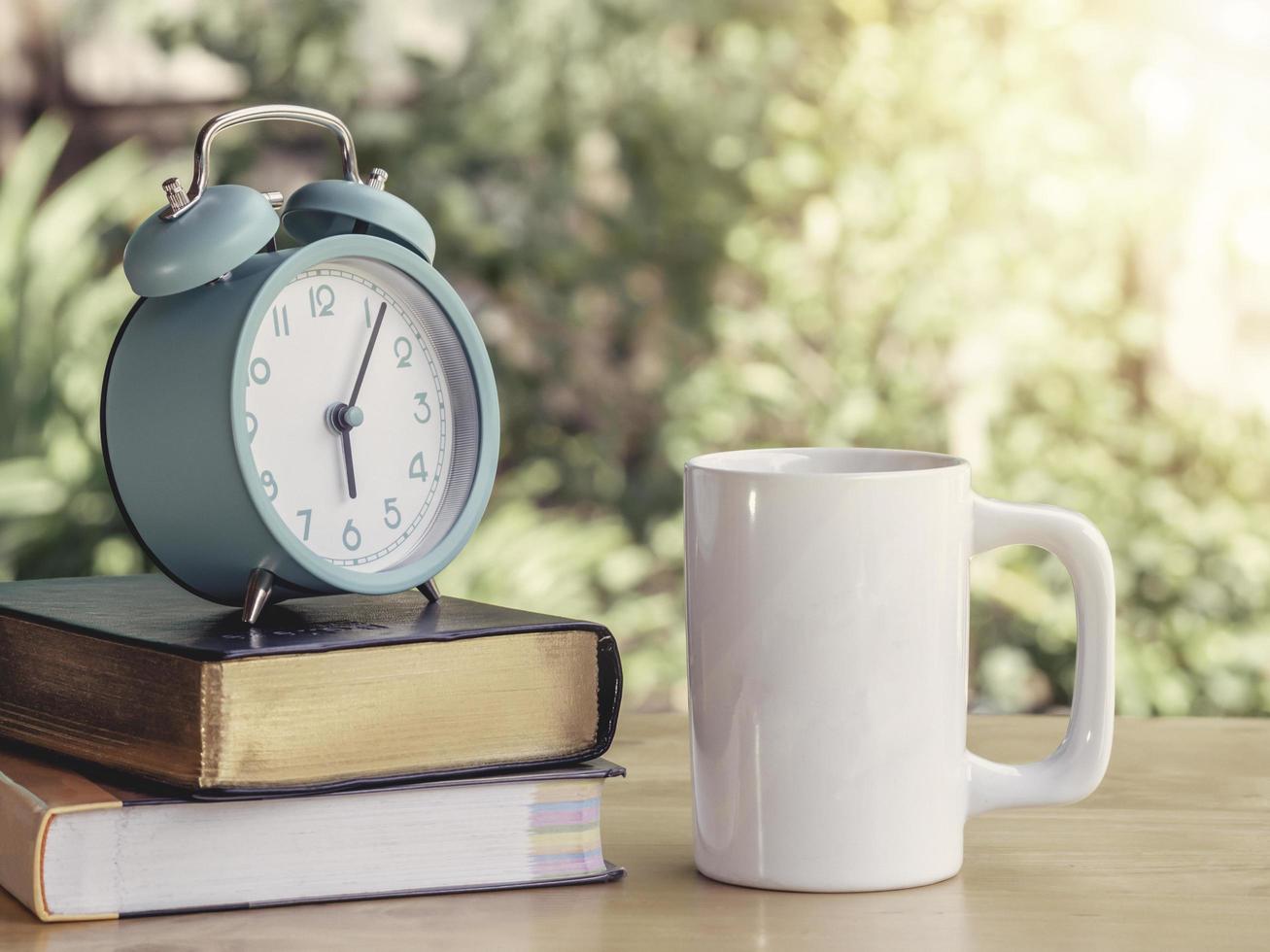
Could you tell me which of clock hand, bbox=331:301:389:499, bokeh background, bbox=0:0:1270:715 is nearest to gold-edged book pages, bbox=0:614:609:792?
clock hand, bbox=331:301:389:499

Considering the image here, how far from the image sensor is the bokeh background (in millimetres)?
2465

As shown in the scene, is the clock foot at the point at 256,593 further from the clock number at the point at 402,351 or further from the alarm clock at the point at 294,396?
the clock number at the point at 402,351

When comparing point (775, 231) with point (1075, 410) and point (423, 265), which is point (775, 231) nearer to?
point (1075, 410)

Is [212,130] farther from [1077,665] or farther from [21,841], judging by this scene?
[1077,665]

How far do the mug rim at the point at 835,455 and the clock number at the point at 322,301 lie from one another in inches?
7.0

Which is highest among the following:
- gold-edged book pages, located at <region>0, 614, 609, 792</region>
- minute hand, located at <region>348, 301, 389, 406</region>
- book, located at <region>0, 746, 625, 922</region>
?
minute hand, located at <region>348, 301, 389, 406</region>

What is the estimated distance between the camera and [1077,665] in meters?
0.66

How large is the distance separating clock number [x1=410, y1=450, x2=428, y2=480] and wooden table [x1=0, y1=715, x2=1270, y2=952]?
0.19m

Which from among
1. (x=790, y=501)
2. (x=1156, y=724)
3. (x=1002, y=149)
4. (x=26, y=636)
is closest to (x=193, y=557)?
(x=26, y=636)

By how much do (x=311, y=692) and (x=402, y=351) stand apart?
0.61 ft

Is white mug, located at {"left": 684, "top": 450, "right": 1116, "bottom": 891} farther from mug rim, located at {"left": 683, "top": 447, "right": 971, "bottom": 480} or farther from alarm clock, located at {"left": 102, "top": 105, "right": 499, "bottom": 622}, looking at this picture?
alarm clock, located at {"left": 102, "top": 105, "right": 499, "bottom": 622}

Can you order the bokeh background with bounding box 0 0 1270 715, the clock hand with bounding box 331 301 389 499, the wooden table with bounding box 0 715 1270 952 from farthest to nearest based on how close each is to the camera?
the bokeh background with bounding box 0 0 1270 715 → the clock hand with bounding box 331 301 389 499 → the wooden table with bounding box 0 715 1270 952

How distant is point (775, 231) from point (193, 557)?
2.19 m

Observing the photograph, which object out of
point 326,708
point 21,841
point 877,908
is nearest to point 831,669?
point 877,908
